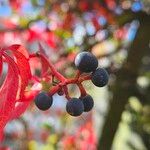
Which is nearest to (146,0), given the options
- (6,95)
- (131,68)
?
(131,68)

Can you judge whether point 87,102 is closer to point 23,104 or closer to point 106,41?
point 23,104

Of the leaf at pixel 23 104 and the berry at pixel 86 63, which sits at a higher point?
the berry at pixel 86 63

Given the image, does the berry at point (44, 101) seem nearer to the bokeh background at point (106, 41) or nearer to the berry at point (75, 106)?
the berry at point (75, 106)

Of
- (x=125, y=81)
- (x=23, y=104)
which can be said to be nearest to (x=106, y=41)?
(x=125, y=81)

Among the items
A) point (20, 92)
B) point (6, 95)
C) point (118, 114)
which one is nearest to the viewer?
point (6, 95)

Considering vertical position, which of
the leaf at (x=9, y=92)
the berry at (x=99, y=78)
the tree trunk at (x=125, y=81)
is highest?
the tree trunk at (x=125, y=81)

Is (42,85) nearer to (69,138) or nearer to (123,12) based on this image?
(123,12)

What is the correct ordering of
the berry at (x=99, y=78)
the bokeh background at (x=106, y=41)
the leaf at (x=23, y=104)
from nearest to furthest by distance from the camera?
the berry at (x=99, y=78) → the leaf at (x=23, y=104) → the bokeh background at (x=106, y=41)

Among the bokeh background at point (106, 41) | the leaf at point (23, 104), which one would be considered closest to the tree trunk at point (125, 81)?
the bokeh background at point (106, 41)
